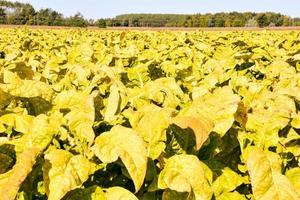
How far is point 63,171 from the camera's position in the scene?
60.0 inches

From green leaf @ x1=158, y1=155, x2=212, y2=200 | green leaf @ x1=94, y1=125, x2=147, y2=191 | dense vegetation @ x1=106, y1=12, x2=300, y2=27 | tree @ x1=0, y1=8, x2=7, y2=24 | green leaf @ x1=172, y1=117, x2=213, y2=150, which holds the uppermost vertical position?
green leaf @ x1=172, y1=117, x2=213, y2=150

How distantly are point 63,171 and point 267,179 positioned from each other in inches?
28.0

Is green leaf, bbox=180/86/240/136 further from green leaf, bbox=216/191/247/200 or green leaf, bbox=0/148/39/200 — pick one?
green leaf, bbox=0/148/39/200

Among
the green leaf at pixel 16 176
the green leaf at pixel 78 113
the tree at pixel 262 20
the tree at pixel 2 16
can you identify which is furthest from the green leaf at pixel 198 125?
the tree at pixel 262 20

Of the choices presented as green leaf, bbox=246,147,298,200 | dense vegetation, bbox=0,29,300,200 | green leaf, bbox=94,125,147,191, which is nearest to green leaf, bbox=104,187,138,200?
dense vegetation, bbox=0,29,300,200

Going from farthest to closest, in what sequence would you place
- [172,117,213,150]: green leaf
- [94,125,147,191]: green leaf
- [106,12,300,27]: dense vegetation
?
[106,12,300,27]: dense vegetation
[172,117,213,150]: green leaf
[94,125,147,191]: green leaf

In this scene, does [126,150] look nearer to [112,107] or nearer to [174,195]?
[174,195]

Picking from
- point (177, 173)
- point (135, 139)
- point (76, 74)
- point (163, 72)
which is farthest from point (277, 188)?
point (163, 72)

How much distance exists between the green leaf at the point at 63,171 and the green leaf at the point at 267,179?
1.86 ft

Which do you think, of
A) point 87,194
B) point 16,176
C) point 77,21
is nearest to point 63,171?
point 87,194

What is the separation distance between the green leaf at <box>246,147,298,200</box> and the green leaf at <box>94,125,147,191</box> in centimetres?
43

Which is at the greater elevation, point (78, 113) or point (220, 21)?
point (78, 113)

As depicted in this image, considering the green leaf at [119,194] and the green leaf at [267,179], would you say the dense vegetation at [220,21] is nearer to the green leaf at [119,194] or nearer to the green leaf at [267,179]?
the green leaf at [267,179]

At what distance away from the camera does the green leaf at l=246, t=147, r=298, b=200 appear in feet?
5.35
